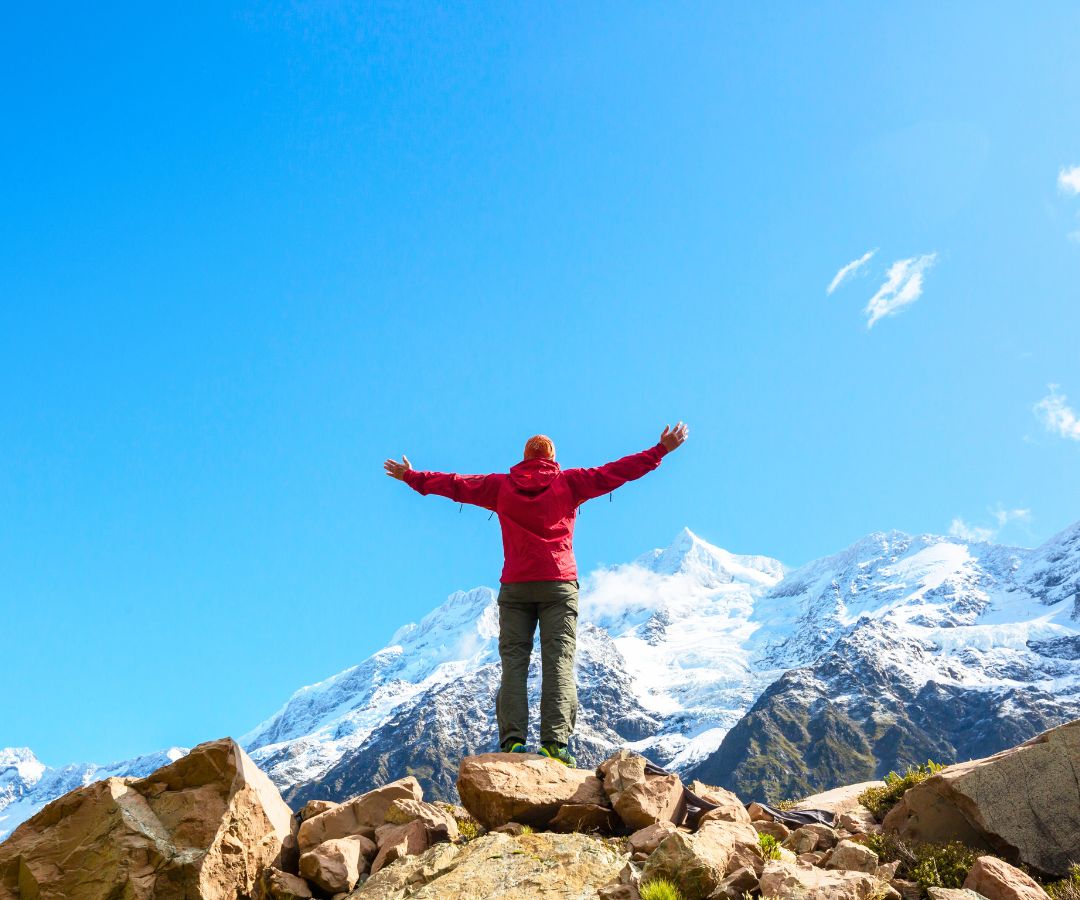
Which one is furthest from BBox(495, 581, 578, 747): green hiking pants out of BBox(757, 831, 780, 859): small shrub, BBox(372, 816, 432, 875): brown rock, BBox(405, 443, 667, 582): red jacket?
BBox(757, 831, 780, 859): small shrub

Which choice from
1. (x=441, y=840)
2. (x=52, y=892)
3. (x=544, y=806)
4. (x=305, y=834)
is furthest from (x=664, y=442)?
(x=52, y=892)

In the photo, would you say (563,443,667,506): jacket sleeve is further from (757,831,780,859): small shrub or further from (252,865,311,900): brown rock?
(252,865,311,900): brown rock

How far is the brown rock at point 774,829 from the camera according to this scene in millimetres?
9868

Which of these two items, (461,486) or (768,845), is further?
(461,486)

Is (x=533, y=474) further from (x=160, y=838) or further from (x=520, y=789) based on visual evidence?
(x=160, y=838)

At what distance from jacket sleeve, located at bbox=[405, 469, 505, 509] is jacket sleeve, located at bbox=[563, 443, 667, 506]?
1.06 metres

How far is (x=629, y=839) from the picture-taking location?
9266 millimetres

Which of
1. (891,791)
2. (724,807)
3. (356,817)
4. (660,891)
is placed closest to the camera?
(660,891)

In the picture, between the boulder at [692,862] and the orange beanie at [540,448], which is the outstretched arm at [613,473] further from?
the boulder at [692,862]

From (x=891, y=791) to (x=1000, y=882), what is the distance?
3.88m

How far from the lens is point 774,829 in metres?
9.97

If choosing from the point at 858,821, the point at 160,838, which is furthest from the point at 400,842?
the point at 858,821

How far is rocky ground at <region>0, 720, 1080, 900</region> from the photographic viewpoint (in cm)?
830

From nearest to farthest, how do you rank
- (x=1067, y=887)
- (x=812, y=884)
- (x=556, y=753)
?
1. (x=812, y=884)
2. (x=1067, y=887)
3. (x=556, y=753)
